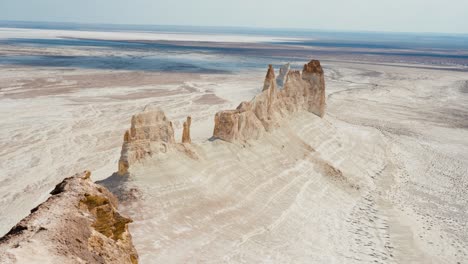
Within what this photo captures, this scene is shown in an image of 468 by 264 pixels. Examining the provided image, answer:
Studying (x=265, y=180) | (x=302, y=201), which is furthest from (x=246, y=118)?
(x=302, y=201)

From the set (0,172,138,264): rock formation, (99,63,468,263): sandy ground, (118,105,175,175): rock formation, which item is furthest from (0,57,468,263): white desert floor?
(0,172,138,264): rock formation

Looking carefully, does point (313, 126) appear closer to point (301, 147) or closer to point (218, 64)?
point (301, 147)

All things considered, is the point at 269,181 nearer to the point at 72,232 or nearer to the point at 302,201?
the point at 302,201

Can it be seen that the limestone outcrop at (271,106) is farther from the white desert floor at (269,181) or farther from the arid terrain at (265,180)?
the white desert floor at (269,181)

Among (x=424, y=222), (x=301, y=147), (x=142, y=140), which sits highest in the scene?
(x=142, y=140)

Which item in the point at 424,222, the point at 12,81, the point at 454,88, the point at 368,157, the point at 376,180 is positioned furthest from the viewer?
the point at 454,88

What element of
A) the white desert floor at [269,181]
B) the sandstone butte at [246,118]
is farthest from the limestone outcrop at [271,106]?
the white desert floor at [269,181]

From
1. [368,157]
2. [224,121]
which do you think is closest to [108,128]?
[224,121]
